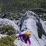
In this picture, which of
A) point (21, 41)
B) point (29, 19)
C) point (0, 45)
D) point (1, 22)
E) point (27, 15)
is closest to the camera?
point (0, 45)

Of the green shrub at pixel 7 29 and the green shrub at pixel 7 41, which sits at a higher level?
the green shrub at pixel 7 41

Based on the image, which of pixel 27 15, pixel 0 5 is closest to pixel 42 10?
pixel 0 5

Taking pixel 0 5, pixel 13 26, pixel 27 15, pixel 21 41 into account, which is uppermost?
pixel 21 41

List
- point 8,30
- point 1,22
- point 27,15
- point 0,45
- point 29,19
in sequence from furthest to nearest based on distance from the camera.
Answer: point 27,15 < point 29,19 < point 1,22 < point 8,30 < point 0,45

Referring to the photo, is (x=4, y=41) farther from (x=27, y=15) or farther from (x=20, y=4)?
(x=20, y=4)

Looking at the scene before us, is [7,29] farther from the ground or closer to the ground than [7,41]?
closer to the ground

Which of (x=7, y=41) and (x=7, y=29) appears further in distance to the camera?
(x=7, y=29)

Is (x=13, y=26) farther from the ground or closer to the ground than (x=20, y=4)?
farther from the ground

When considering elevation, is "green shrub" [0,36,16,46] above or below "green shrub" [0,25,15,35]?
above

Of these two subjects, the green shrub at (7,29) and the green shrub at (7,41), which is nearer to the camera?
the green shrub at (7,41)

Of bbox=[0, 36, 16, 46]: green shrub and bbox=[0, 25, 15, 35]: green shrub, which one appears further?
bbox=[0, 25, 15, 35]: green shrub

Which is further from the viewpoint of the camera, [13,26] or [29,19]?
[29,19]
